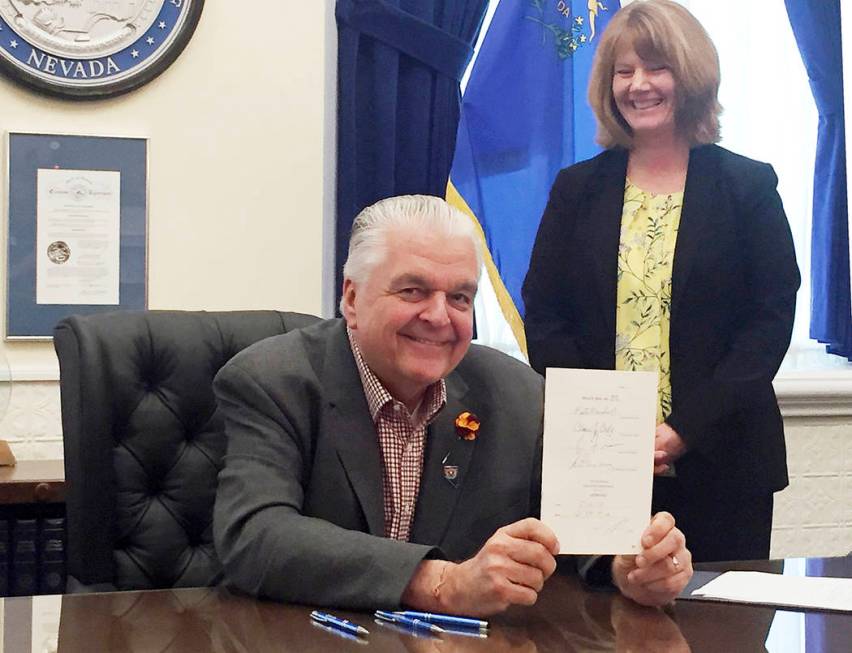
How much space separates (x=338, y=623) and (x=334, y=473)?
38cm

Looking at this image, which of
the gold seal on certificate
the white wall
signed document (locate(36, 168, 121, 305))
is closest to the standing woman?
the white wall

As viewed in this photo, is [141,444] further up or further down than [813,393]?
further up

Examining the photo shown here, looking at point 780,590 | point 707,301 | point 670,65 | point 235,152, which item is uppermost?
point 670,65

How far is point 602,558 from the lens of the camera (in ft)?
5.86

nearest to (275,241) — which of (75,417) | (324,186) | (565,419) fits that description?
(324,186)

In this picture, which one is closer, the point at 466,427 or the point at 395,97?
the point at 466,427

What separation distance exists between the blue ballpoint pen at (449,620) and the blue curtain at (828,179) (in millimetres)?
A: 3111

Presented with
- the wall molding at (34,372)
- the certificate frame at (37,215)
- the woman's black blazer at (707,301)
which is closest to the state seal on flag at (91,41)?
the certificate frame at (37,215)

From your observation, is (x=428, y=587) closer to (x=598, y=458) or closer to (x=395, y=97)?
(x=598, y=458)

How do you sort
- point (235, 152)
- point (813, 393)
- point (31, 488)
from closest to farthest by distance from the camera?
point (31, 488), point (235, 152), point (813, 393)

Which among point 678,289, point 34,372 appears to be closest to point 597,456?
point 678,289

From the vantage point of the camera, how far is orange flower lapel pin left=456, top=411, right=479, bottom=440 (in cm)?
194

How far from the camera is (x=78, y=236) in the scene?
11.5ft

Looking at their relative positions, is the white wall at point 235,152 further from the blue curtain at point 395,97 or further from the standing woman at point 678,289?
the standing woman at point 678,289
